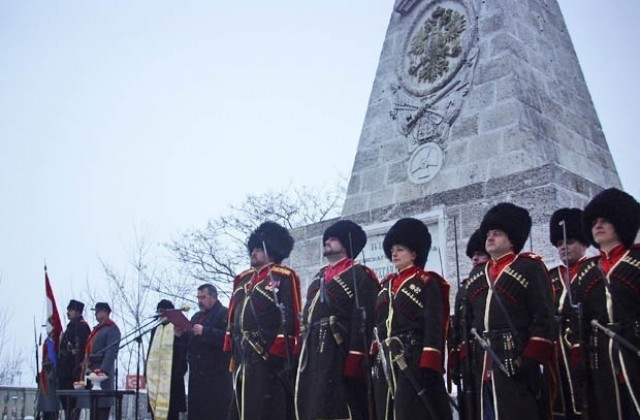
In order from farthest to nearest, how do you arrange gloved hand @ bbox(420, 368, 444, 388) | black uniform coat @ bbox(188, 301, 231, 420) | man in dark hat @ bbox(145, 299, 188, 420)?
man in dark hat @ bbox(145, 299, 188, 420) → black uniform coat @ bbox(188, 301, 231, 420) → gloved hand @ bbox(420, 368, 444, 388)

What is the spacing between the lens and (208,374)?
849 centimetres

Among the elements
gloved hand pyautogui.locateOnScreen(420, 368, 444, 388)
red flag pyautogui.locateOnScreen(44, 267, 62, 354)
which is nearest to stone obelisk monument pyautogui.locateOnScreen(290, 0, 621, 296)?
gloved hand pyautogui.locateOnScreen(420, 368, 444, 388)

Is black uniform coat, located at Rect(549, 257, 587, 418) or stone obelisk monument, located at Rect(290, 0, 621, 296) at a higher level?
stone obelisk monument, located at Rect(290, 0, 621, 296)

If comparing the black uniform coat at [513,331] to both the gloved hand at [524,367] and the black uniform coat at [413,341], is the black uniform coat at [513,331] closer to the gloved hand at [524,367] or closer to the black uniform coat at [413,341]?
the gloved hand at [524,367]

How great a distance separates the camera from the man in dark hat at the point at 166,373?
29.2ft

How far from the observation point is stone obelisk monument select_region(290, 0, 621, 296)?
24.6 ft

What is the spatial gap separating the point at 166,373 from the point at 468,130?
472 centimetres

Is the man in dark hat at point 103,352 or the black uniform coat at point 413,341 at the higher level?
the man in dark hat at point 103,352

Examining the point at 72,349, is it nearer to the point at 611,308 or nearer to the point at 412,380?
the point at 412,380

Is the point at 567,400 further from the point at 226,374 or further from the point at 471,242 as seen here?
the point at 226,374

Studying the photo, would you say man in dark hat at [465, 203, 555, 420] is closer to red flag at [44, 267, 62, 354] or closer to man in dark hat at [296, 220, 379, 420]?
man in dark hat at [296, 220, 379, 420]

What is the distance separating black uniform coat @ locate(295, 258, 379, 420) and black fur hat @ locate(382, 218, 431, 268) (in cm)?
45

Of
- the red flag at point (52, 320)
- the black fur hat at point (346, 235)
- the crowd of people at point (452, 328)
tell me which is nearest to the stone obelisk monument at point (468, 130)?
the crowd of people at point (452, 328)

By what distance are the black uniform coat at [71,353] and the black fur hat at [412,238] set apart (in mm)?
6330
